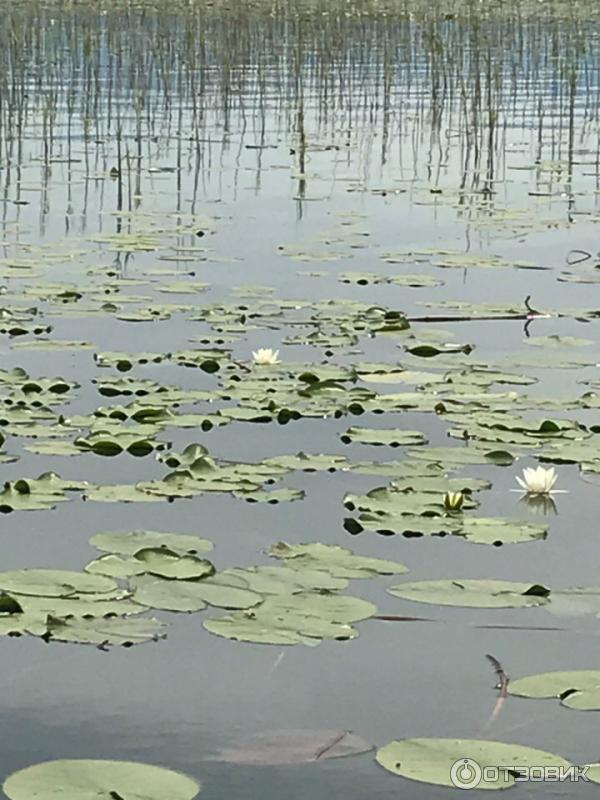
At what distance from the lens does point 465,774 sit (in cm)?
218

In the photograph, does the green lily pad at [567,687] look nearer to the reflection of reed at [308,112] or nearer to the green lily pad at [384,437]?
the green lily pad at [384,437]

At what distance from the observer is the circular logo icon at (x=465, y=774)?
2162 millimetres

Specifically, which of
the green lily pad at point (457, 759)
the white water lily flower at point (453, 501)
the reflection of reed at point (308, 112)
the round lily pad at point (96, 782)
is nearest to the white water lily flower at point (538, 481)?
the white water lily flower at point (453, 501)

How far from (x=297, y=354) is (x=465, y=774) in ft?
9.00

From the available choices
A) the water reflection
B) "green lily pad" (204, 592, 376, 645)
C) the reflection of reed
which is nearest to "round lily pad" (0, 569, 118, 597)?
"green lily pad" (204, 592, 376, 645)

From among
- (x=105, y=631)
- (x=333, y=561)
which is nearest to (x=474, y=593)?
(x=333, y=561)

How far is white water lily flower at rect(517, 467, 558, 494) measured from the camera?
346cm

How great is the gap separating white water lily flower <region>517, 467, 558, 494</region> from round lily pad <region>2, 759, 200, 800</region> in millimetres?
1456

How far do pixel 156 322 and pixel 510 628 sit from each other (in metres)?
2.81

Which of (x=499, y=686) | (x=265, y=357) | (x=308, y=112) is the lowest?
(x=499, y=686)

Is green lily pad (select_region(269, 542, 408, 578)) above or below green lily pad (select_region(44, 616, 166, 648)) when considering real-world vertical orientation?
above

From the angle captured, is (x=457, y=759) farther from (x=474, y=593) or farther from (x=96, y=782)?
(x=474, y=593)

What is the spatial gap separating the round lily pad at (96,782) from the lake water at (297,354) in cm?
8

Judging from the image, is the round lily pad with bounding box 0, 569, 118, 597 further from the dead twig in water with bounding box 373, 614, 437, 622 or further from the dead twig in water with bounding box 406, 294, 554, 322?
the dead twig in water with bounding box 406, 294, 554, 322
